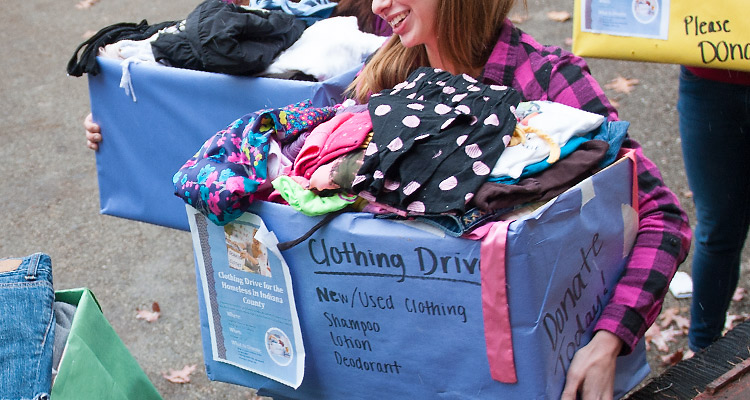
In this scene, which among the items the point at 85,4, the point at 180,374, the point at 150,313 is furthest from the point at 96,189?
the point at 85,4

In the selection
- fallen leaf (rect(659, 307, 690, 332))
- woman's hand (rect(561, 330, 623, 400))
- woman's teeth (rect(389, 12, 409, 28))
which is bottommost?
fallen leaf (rect(659, 307, 690, 332))

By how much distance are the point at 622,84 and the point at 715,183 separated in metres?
2.77

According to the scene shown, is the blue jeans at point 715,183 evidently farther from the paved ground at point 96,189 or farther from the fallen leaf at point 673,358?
the paved ground at point 96,189

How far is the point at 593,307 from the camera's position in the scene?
1.54 meters

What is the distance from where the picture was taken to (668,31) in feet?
6.88

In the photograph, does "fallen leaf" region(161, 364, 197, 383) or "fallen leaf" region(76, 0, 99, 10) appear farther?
"fallen leaf" region(76, 0, 99, 10)

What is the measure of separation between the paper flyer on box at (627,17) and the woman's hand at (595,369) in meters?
0.97

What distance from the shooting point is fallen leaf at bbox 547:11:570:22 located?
19.7ft

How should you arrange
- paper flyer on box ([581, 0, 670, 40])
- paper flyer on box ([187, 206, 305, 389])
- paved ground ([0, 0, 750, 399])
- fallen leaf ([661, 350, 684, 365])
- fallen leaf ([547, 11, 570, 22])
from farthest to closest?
fallen leaf ([547, 11, 570, 22]) → paved ground ([0, 0, 750, 399]) → fallen leaf ([661, 350, 684, 365]) → paper flyer on box ([581, 0, 670, 40]) → paper flyer on box ([187, 206, 305, 389])

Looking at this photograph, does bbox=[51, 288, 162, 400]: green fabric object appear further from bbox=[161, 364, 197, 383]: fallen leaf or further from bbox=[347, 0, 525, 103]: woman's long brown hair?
bbox=[161, 364, 197, 383]: fallen leaf

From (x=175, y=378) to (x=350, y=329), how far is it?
1.92m

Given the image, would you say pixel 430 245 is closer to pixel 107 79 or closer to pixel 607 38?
pixel 607 38

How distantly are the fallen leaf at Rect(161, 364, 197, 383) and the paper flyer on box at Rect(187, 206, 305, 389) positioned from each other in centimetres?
158

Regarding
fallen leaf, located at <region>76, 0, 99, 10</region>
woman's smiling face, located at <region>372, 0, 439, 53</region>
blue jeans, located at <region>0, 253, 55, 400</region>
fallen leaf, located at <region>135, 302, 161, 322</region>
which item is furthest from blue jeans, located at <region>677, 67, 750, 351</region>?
fallen leaf, located at <region>76, 0, 99, 10</region>
